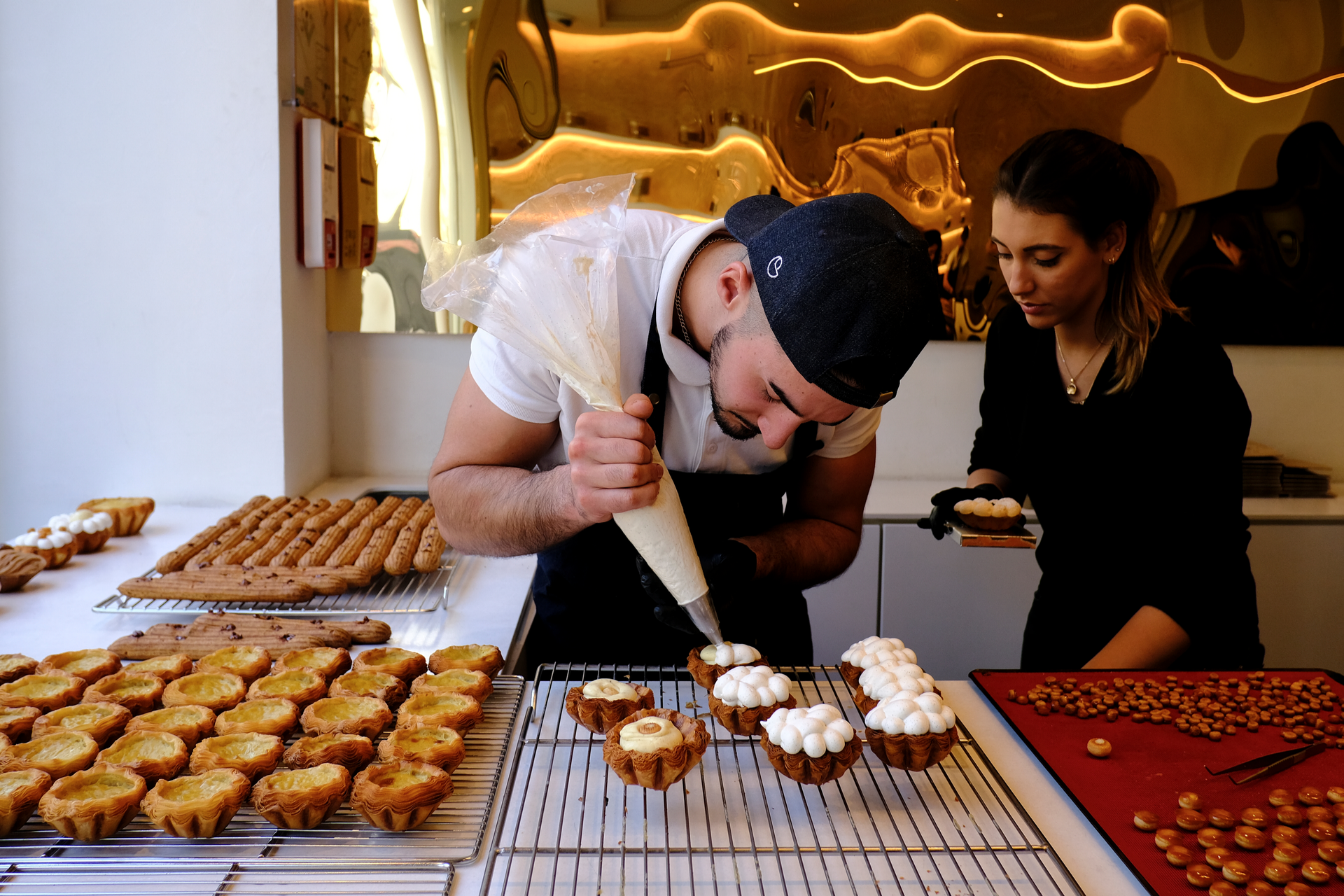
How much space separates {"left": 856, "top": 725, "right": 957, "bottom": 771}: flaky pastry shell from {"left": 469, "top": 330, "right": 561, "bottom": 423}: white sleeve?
34.9 inches

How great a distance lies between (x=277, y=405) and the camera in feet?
11.5

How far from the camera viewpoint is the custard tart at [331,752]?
1532mm

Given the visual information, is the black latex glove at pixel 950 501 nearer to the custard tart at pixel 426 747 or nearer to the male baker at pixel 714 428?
the male baker at pixel 714 428

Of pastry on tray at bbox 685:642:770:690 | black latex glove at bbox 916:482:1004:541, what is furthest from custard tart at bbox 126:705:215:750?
black latex glove at bbox 916:482:1004:541

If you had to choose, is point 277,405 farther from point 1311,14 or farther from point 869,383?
point 1311,14

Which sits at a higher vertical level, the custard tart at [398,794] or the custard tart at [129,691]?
the custard tart at [398,794]

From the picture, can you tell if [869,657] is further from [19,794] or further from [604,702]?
[19,794]

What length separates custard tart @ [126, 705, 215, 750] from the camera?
5.36 ft

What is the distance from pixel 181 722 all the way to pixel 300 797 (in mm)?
434

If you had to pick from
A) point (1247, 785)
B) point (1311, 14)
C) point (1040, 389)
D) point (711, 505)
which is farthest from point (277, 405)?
point (1311, 14)

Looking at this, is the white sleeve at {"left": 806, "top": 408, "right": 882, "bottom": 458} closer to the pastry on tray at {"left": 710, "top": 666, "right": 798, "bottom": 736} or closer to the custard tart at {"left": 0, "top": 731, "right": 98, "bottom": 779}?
the pastry on tray at {"left": 710, "top": 666, "right": 798, "bottom": 736}

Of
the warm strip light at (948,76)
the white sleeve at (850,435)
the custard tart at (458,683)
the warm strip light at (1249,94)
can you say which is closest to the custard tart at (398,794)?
the custard tart at (458,683)

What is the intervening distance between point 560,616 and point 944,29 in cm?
307

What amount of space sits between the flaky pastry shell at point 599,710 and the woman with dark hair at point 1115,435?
126 centimetres
